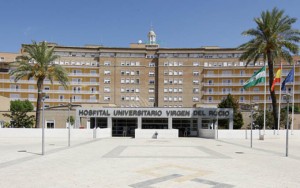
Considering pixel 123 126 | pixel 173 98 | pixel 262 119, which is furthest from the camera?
pixel 173 98

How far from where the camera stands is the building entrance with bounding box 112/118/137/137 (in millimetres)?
57562

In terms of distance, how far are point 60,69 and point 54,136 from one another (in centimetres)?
929

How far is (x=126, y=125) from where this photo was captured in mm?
58219

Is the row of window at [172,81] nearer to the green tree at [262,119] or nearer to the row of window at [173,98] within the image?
the row of window at [173,98]

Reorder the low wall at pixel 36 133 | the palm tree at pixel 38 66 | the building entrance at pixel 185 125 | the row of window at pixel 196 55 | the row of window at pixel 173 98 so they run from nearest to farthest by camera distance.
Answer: the low wall at pixel 36 133, the palm tree at pixel 38 66, the building entrance at pixel 185 125, the row of window at pixel 173 98, the row of window at pixel 196 55

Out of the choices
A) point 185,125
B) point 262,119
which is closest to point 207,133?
point 185,125

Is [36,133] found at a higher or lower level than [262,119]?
lower

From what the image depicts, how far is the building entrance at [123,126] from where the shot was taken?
57.6 m

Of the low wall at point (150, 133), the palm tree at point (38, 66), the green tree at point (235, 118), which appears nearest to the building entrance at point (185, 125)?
the green tree at point (235, 118)

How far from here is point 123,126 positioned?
190ft

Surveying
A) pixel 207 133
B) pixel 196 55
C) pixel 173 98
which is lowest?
pixel 207 133

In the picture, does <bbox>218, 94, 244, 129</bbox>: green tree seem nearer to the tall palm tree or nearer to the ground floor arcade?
the ground floor arcade

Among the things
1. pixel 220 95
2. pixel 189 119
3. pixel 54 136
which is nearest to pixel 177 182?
pixel 54 136

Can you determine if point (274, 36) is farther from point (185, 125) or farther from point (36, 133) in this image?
point (36, 133)
